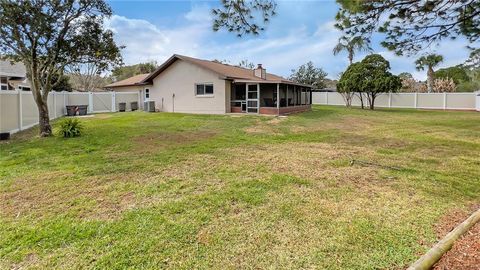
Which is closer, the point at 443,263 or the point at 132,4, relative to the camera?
the point at 443,263

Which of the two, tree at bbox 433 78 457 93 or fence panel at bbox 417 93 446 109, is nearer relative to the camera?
fence panel at bbox 417 93 446 109

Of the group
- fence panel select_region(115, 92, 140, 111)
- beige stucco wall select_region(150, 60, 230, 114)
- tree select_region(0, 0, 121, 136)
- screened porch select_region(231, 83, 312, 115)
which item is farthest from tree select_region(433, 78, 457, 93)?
tree select_region(0, 0, 121, 136)

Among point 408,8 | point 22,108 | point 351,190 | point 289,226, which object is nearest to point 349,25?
point 408,8

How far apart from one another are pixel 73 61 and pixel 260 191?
954 cm

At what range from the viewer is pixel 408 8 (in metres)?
6.92

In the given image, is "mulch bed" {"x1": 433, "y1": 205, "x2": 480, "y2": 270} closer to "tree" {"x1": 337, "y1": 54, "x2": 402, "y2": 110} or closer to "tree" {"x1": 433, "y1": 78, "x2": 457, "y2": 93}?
"tree" {"x1": 337, "y1": 54, "x2": 402, "y2": 110}

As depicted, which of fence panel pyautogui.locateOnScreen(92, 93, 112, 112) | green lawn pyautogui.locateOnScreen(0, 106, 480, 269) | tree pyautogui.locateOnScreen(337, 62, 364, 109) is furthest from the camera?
tree pyautogui.locateOnScreen(337, 62, 364, 109)

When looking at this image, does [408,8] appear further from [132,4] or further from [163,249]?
[132,4]

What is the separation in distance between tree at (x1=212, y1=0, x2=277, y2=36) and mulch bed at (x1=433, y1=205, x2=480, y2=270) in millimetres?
4406

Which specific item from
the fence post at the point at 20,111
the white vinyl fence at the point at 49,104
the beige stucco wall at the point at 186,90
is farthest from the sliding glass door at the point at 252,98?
the fence post at the point at 20,111

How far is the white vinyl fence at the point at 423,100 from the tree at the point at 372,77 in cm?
755

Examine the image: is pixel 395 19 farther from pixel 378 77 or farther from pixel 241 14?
pixel 378 77

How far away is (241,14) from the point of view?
568cm

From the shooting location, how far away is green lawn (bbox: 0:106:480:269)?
10.3 feet
